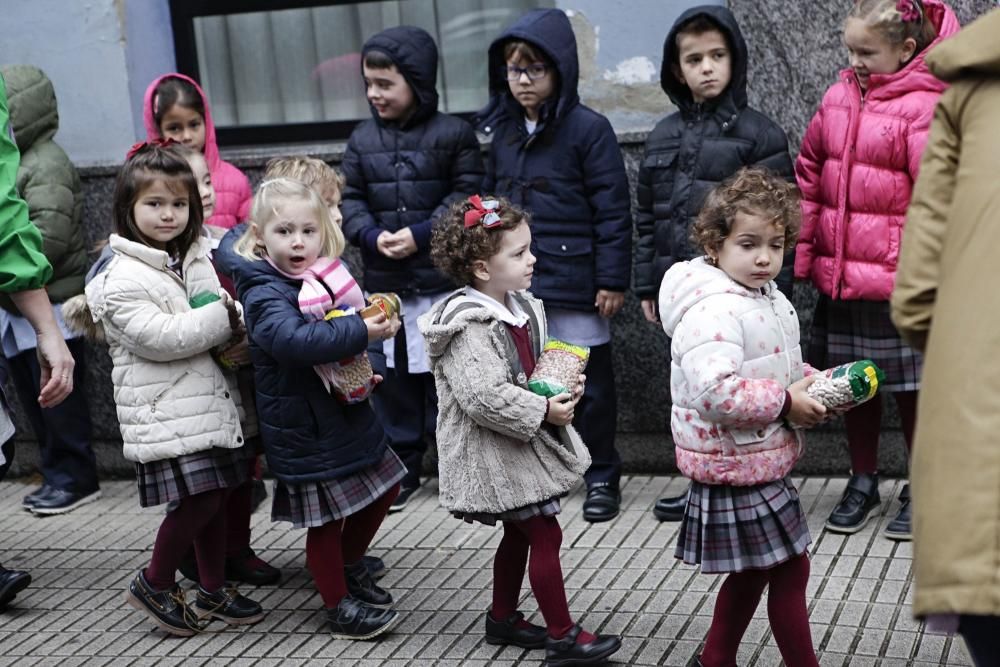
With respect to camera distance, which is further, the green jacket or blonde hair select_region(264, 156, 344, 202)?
blonde hair select_region(264, 156, 344, 202)

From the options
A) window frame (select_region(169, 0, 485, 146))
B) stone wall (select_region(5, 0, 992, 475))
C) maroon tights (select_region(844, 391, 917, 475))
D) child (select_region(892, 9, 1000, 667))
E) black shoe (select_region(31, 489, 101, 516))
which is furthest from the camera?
window frame (select_region(169, 0, 485, 146))

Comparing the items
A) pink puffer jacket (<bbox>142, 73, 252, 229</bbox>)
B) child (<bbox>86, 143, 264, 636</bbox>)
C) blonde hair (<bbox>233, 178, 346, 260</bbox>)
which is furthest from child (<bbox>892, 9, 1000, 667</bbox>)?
pink puffer jacket (<bbox>142, 73, 252, 229</bbox>)

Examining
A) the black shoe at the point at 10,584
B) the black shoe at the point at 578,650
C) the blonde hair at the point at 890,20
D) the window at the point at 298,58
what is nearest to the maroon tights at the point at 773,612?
the black shoe at the point at 578,650

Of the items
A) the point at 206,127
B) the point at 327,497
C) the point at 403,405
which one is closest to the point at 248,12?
the point at 206,127

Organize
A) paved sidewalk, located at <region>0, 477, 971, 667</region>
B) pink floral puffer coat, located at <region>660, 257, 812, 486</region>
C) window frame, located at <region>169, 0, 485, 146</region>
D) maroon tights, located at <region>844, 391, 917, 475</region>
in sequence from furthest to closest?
window frame, located at <region>169, 0, 485, 146</region>
maroon tights, located at <region>844, 391, 917, 475</region>
paved sidewalk, located at <region>0, 477, 971, 667</region>
pink floral puffer coat, located at <region>660, 257, 812, 486</region>

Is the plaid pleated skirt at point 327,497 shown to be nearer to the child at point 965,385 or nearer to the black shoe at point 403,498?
the black shoe at point 403,498

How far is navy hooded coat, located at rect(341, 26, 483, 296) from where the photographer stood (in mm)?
5793

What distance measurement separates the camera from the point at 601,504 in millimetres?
5598

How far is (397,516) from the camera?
19.4 feet

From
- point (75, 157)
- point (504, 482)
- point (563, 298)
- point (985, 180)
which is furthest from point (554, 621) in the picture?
point (75, 157)

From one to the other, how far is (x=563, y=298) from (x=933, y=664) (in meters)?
2.16

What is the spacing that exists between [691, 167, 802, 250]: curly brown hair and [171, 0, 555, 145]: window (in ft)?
10.4

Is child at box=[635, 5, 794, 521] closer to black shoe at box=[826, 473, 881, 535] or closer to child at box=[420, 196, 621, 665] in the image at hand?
black shoe at box=[826, 473, 881, 535]

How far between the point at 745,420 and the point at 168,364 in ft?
6.75
